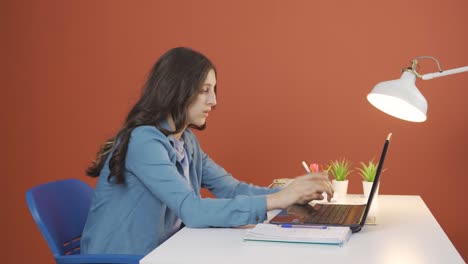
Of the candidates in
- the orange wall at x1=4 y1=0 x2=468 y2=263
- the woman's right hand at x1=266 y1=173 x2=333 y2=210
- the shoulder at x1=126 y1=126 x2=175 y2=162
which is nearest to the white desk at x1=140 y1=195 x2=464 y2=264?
the woman's right hand at x1=266 y1=173 x2=333 y2=210

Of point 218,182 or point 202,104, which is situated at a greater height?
point 202,104

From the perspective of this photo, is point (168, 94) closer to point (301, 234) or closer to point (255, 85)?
point (301, 234)

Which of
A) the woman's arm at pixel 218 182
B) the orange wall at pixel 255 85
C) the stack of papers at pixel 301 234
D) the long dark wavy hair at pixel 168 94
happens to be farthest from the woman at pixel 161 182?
the orange wall at pixel 255 85

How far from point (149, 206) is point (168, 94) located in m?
0.35

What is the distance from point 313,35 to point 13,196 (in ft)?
5.71

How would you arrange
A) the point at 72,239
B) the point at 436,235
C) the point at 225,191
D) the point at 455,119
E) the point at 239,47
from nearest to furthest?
the point at 436,235, the point at 72,239, the point at 225,191, the point at 455,119, the point at 239,47

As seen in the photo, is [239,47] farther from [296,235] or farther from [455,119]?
[296,235]

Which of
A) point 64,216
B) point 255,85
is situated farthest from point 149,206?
point 255,85

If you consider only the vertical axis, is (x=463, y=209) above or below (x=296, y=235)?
below

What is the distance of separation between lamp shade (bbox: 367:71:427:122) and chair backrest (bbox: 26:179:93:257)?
1.02 m

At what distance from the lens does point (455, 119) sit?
2.93m

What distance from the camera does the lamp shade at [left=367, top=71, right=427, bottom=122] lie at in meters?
1.89

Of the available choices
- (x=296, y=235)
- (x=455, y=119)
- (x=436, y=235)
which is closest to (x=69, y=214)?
(x=296, y=235)

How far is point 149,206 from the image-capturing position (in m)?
2.01
